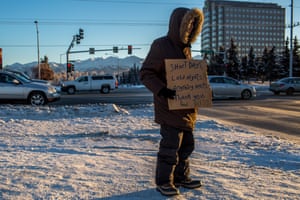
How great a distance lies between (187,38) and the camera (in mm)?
3439

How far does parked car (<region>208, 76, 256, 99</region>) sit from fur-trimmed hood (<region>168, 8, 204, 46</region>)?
722 inches

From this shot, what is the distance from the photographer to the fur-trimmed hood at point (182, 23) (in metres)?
3.33

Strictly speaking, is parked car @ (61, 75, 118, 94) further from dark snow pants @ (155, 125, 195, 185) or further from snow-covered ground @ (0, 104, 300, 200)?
dark snow pants @ (155, 125, 195, 185)

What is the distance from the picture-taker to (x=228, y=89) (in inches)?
860

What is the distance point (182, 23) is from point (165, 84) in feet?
2.03

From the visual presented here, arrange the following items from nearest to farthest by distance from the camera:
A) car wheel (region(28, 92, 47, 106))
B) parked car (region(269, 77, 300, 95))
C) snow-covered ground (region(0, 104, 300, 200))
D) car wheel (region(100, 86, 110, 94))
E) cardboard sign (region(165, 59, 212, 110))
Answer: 1. cardboard sign (region(165, 59, 212, 110))
2. snow-covered ground (region(0, 104, 300, 200))
3. car wheel (region(28, 92, 47, 106))
4. parked car (region(269, 77, 300, 95))
5. car wheel (region(100, 86, 110, 94))

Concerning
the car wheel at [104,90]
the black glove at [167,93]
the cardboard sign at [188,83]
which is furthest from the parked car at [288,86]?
the black glove at [167,93]

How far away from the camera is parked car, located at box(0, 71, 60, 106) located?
1518 cm

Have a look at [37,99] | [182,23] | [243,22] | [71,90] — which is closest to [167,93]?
[182,23]

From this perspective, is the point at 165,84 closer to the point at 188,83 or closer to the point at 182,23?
the point at 188,83

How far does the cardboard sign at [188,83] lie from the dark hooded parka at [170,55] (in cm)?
7

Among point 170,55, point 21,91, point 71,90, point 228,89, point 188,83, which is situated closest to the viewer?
point 170,55

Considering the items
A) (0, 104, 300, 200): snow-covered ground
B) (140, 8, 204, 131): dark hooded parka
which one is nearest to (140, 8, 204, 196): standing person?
(140, 8, 204, 131): dark hooded parka

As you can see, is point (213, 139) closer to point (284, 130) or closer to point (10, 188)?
point (284, 130)
